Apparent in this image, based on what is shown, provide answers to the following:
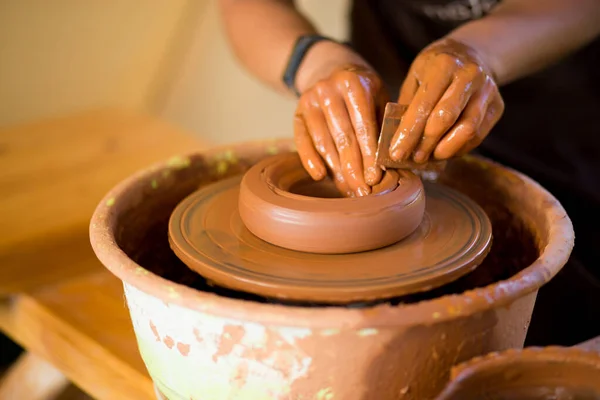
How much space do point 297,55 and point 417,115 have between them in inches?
18.0

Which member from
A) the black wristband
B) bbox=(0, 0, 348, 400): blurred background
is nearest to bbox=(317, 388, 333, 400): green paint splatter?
the black wristband

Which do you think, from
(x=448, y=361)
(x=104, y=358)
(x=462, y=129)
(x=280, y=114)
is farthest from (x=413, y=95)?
(x=280, y=114)

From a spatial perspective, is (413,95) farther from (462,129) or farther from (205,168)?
(205,168)

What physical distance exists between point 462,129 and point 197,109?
262 centimetres

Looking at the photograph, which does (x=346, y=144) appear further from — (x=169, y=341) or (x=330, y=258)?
(x=169, y=341)

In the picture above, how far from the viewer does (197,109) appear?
3.33 metres

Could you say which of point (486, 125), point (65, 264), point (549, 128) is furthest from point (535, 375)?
point (65, 264)

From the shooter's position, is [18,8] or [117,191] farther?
[18,8]

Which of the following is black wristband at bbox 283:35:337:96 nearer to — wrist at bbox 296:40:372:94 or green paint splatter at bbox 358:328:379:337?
wrist at bbox 296:40:372:94

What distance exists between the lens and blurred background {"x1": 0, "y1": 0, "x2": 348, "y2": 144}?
262cm

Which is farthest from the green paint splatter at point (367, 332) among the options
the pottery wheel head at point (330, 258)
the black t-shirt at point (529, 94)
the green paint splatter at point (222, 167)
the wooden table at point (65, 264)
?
the black t-shirt at point (529, 94)

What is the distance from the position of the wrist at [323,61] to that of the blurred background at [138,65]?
1.38 m

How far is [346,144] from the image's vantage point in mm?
930

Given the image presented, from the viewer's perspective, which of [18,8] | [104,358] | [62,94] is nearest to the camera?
[104,358]
